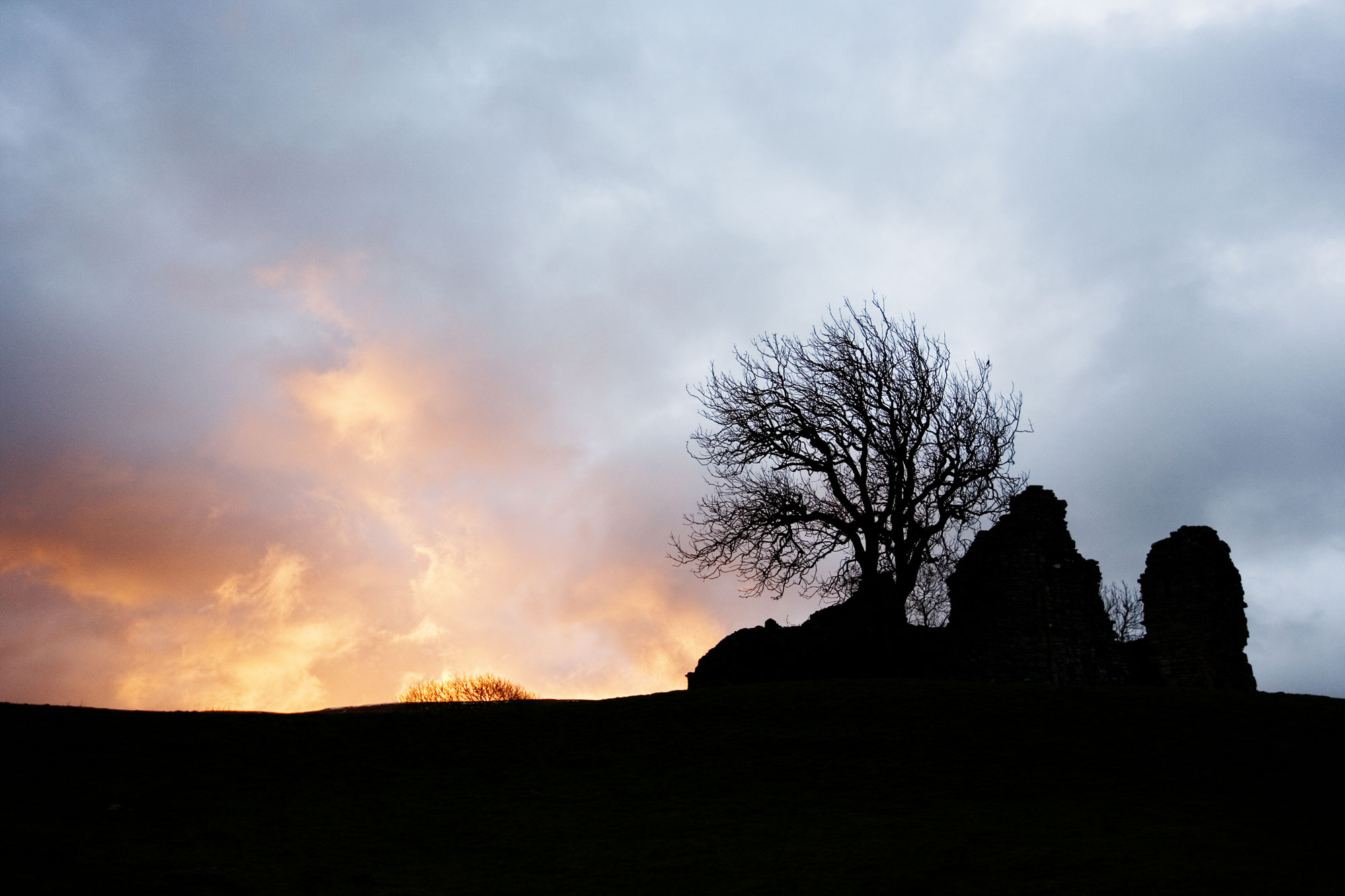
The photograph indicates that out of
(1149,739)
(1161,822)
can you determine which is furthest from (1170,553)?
(1161,822)

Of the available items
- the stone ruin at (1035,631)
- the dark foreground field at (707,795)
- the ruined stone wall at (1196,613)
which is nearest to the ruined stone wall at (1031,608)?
the stone ruin at (1035,631)

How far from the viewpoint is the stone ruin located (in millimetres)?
25781

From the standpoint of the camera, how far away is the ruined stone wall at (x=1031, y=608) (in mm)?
26109

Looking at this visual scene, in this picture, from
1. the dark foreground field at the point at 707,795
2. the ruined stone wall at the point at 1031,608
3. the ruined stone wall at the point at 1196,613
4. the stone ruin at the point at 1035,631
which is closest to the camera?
the dark foreground field at the point at 707,795

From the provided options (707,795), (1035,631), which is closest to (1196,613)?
(1035,631)

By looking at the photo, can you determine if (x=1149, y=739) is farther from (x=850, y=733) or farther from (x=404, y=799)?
(x=404, y=799)

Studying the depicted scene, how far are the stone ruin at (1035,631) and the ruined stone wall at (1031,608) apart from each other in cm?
3

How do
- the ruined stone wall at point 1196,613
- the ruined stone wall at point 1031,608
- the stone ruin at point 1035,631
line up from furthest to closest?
the ruined stone wall at point 1031,608 → the stone ruin at point 1035,631 → the ruined stone wall at point 1196,613

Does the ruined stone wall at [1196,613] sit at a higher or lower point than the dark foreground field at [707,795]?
higher

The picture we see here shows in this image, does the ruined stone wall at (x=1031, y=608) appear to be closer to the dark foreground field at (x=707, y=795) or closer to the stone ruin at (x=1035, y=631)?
the stone ruin at (x=1035, y=631)

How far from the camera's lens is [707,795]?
1366cm

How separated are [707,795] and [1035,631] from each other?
1575 cm

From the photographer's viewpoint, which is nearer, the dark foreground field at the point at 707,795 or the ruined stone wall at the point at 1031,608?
the dark foreground field at the point at 707,795

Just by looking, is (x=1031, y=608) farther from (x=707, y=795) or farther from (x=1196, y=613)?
(x=707, y=795)
